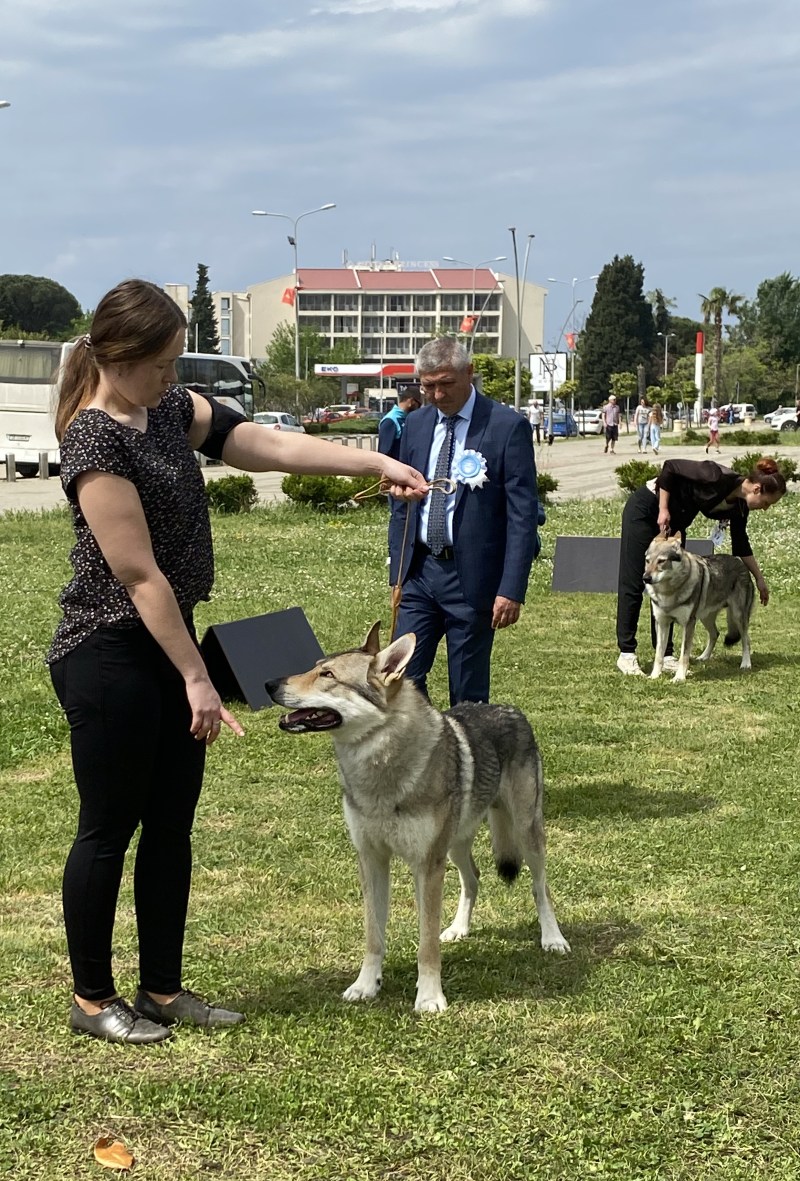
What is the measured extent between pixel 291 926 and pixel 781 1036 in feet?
6.63

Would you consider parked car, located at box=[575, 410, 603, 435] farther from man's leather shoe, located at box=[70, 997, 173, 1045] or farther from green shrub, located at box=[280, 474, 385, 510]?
man's leather shoe, located at box=[70, 997, 173, 1045]

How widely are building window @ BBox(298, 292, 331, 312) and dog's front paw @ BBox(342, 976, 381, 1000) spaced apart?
153 metres

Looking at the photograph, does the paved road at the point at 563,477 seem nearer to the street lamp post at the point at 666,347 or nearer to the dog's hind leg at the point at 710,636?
the dog's hind leg at the point at 710,636

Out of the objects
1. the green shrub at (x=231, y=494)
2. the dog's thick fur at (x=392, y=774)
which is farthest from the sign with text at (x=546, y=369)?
the dog's thick fur at (x=392, y=774)

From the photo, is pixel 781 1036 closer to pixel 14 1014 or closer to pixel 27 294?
pixel 14 1014

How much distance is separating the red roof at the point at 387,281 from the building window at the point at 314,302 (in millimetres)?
880

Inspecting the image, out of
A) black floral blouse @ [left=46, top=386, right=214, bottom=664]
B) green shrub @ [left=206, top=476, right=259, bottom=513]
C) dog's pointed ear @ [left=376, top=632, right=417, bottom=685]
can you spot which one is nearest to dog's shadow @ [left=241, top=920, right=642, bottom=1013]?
dog's pointed ear @ [left=376, top=632, right=417, bottom=685]

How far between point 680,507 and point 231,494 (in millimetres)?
13329

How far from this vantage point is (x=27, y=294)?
144000 millimetres

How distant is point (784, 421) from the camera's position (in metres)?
71.5

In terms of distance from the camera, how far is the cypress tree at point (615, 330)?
12000 cm

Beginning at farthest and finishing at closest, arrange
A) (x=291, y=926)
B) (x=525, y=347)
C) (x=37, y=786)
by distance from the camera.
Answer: (x=525, y=347) < (x=37, y=786) < (x=291, y=926)

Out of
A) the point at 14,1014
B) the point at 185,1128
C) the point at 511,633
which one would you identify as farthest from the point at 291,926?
the point at 511,633

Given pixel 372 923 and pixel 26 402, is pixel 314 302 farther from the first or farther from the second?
pixel 372 923
